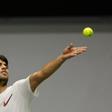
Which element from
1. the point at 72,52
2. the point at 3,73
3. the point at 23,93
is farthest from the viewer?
the point at 3,73

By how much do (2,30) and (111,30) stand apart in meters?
1.02

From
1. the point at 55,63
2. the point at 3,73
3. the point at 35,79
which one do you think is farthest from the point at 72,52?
the point at 3,73

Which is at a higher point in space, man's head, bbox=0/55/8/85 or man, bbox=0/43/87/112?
man's head, bbox=0/55/8/85

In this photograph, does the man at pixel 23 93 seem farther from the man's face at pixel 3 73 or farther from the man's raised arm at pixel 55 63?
the man's face at pixel 3 73

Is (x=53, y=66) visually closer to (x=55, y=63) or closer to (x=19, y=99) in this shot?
(x=55, y=63)

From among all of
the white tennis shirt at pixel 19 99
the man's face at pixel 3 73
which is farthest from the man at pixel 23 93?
the man's face at pixel 3 73

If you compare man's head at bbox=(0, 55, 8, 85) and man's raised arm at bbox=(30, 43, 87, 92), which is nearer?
man's raised arm at bbox=(30, 43, 87, 92)

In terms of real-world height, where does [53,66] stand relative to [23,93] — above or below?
above

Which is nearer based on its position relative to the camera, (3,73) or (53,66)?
(53,66)

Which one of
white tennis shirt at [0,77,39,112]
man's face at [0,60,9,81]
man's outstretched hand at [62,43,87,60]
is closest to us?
man's outstretched hand at [62,43,87,60]

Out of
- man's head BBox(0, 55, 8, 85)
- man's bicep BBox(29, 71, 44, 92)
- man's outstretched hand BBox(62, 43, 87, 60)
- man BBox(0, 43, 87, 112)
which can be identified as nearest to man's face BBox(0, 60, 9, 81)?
man's head BBox(0, 55, 8, 85)

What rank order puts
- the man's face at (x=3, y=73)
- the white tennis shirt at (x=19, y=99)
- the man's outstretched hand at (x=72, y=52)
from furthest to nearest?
1. the man's face at (x=3, y=73)
2. the white tennis shirt at (x=19, y=99)
3. the man's outstretched hand at (x=72, y=52)

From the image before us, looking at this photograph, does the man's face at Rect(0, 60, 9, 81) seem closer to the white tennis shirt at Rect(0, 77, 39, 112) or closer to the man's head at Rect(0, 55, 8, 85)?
the man's head at Rect(0, 55, 8, 85)
